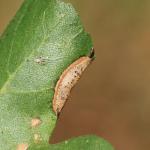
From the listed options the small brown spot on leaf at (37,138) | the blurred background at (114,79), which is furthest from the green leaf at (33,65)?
the blurred background at (114,79)

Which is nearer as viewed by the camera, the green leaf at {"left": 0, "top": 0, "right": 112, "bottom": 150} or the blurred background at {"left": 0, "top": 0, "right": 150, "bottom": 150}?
the green leaf at {"left": 0, "top": 0, "right": 112, "bottom": 150}

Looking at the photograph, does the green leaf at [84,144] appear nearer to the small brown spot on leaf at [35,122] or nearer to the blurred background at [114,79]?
the small brown spot on leaf at [35,122]

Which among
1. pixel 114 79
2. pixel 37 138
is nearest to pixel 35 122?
pixel 37 138

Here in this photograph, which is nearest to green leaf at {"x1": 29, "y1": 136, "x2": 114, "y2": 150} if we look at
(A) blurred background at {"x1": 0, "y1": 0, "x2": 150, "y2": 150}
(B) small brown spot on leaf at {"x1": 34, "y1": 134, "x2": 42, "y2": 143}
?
(B) small brown spot on leaf at {"x1": 34, "y1": 134, "x2": 42, "y2": 143}

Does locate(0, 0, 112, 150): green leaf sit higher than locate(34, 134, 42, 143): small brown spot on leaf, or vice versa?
locate(0, 0, 112, 150): green leaf

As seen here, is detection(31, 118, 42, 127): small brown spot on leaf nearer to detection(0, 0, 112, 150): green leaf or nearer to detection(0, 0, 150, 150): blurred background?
detection(0, 0, 112, 150): green leaf
